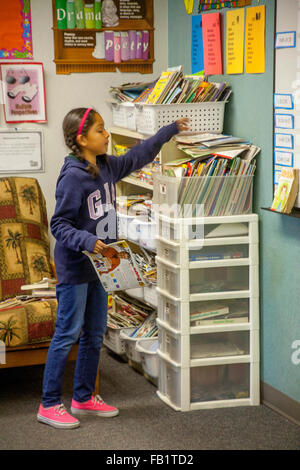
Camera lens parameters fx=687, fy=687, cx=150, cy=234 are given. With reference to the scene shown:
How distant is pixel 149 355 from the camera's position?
3236mm

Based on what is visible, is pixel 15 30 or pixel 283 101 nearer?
pixel 283 101

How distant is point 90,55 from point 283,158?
146 centimetres

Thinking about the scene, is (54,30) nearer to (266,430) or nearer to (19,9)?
(19,9)

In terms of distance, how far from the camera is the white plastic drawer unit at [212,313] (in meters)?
2.95

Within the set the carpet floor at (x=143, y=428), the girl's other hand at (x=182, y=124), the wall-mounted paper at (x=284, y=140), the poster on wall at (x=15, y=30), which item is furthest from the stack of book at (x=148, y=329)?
the poster on wall at (x=15, y=30)

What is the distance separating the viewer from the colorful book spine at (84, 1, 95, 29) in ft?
11.9

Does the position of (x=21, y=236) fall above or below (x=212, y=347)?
above

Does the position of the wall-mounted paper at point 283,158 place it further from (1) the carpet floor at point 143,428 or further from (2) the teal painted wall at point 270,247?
(1) the carpet floor at point 143,428

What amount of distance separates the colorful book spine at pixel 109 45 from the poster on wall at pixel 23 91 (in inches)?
14.3

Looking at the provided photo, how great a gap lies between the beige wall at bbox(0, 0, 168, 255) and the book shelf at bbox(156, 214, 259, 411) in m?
0.96

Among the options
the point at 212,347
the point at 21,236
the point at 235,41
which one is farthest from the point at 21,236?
the point at 235,41

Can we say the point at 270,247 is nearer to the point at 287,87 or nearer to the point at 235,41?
the point at 287,87

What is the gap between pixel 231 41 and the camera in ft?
10.1

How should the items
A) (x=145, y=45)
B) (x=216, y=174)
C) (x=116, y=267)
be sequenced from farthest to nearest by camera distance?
(x=145, y=45), (x=216, y=174), (x=116, y=267)
